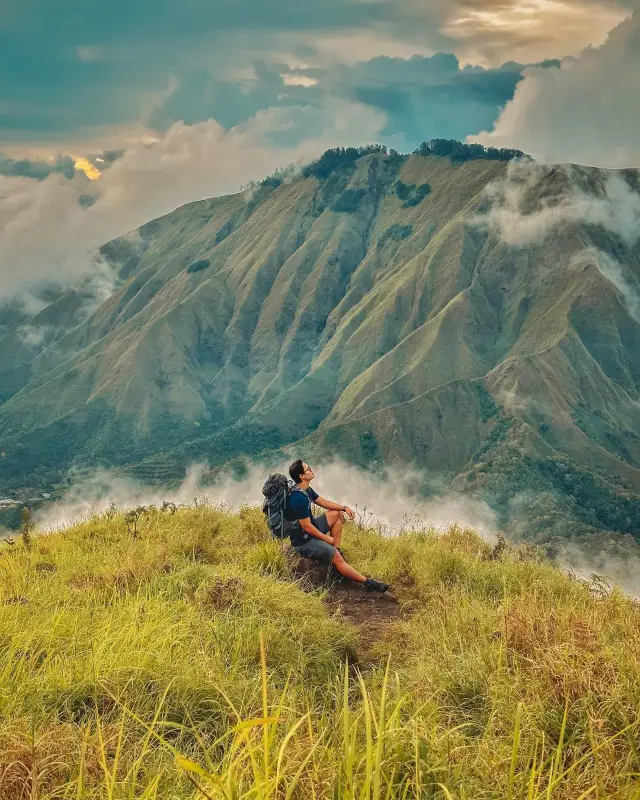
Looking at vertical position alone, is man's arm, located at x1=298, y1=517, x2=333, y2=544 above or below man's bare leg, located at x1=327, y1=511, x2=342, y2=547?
above

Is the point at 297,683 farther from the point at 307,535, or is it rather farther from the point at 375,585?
the point at 307,535

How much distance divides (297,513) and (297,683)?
432 cm

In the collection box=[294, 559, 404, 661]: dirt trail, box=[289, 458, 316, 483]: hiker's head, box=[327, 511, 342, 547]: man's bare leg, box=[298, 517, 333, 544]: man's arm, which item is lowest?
box=[294, 559, 404, 661]: dirt trail

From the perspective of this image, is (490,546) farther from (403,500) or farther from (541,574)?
(403,500)

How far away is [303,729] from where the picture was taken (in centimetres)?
354

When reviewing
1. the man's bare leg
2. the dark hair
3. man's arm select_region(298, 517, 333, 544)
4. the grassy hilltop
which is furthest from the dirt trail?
the dark hair

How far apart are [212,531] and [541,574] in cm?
525

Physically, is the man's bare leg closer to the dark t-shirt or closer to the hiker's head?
the hiker's head

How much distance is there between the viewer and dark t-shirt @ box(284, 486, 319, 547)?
9430 millimetres

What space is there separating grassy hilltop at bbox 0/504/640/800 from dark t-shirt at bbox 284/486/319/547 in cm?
36

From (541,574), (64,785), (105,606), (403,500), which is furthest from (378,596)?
(403,500)

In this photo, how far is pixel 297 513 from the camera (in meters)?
9.50

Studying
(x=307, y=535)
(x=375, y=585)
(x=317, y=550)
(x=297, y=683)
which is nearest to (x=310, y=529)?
(x=307, y=535)

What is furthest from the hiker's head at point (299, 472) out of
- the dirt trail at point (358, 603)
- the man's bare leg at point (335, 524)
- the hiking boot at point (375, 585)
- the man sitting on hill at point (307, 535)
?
the hiking boot at point (375, 585)
